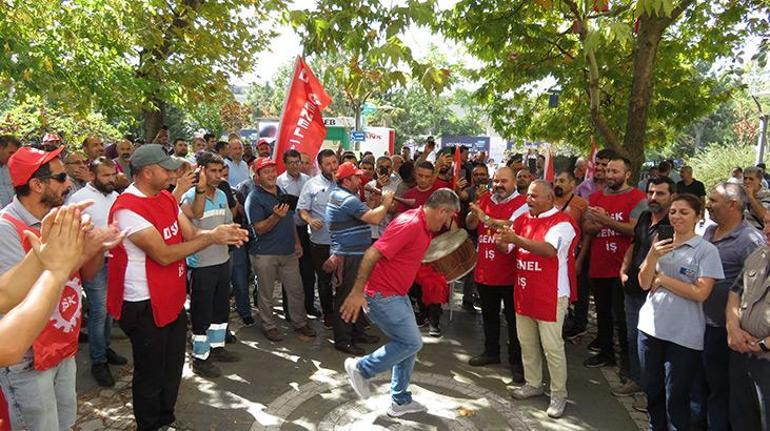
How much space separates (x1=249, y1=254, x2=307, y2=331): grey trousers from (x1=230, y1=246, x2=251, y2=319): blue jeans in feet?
1.15

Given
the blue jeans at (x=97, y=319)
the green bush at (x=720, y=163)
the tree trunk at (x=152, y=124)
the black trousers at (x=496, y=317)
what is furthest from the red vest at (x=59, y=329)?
the green bush at (x=720, y=163)

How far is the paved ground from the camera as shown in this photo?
4484 millimetres

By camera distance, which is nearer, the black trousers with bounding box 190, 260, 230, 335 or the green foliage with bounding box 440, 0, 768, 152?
the black trousers with bounding box 190, 260, 230, 335

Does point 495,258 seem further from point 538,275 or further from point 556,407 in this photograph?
point 556,407

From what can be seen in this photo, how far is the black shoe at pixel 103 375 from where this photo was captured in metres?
4.96

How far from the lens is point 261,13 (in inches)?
531

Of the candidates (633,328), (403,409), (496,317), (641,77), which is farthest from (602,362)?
(641,77)

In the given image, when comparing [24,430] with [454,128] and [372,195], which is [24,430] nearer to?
[372,195]

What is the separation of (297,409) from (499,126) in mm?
8749

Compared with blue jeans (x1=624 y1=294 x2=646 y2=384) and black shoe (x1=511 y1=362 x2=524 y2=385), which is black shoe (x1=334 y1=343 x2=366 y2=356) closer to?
black shoe (x1=511 y1=362 x2=524 y2=385)

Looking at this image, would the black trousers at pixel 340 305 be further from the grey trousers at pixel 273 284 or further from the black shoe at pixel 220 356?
the black shoe at pixel 220 356

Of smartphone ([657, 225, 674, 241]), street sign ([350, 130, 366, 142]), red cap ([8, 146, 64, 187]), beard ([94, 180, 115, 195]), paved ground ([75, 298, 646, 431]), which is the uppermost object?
street sign ([350, 130, 366, 142])

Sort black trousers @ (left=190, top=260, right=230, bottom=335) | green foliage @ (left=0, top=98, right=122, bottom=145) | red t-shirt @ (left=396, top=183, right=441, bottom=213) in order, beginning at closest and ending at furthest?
black trousers @ (left=190, top=260, right=230, bottom=335) < red t-shirt @ (left=396, top=183, right=441, bottom=213) < green foliage @ (left=0, top=98, right=122, bottom=145)

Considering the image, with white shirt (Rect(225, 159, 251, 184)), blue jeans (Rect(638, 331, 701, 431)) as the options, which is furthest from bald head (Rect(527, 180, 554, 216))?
white shirt (Rect(225, 159, 251, 184))
